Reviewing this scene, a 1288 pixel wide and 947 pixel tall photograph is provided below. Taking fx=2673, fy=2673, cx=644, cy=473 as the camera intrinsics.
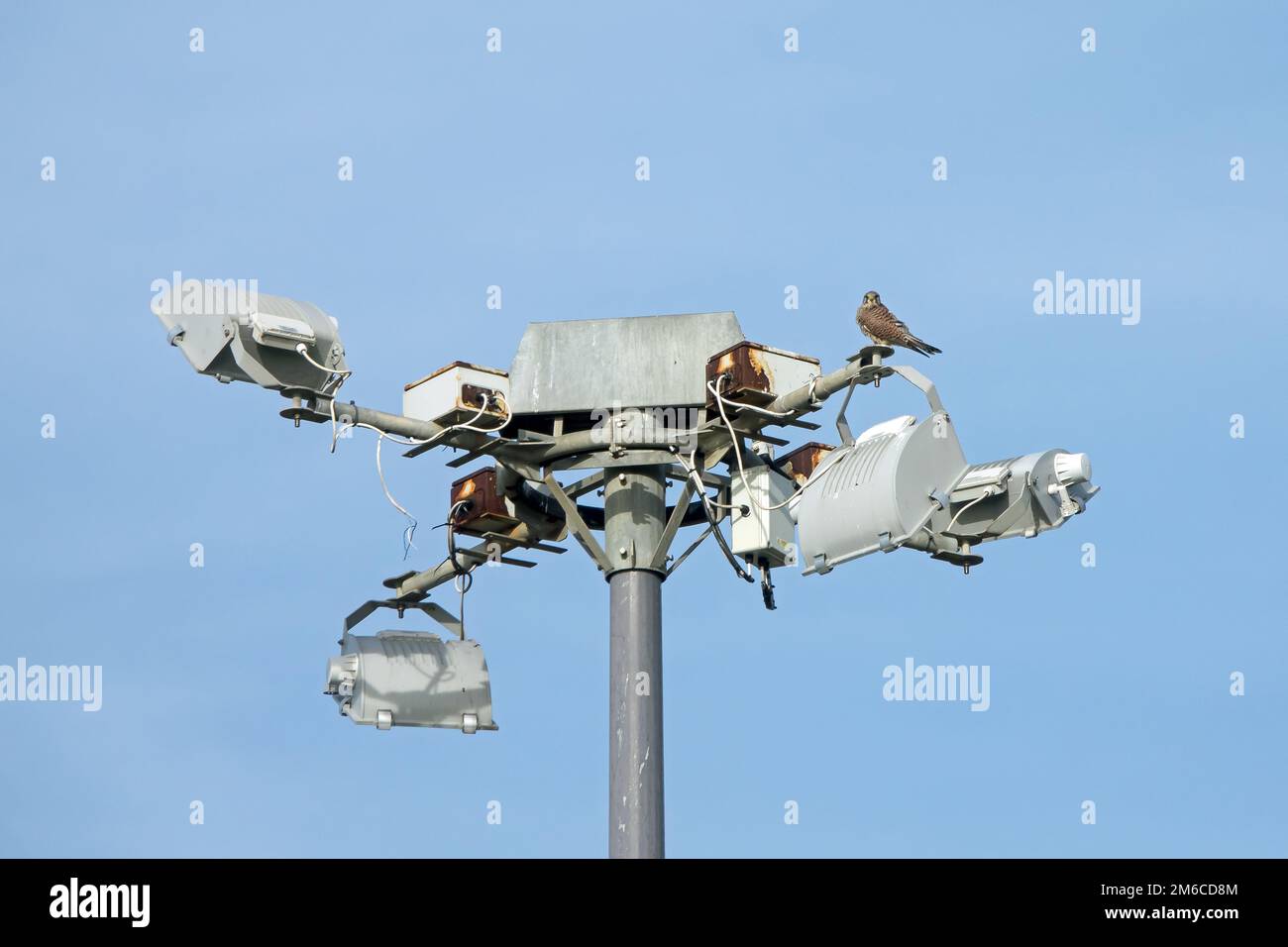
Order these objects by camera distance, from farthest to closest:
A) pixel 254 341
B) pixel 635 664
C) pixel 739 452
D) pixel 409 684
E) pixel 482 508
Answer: pixel 409 684, pixel 482 508, pixel 739 452, pixel 254 341, pixel 635 664

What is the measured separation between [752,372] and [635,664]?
9.07 feet

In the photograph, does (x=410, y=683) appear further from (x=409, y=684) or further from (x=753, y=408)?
(x=753, y=408)

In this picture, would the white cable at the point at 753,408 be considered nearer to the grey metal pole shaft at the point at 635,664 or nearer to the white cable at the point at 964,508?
the grey metal pole shaft at the point at 635,664

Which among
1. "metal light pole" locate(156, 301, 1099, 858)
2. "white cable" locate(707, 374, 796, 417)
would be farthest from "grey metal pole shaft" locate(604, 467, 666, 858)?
"white cable" locate(707, 374, 796, 417)

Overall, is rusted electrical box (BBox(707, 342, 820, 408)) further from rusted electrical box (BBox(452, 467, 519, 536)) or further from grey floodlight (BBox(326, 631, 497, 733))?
grey floodlight (BBox(326, 631, 497, 733))

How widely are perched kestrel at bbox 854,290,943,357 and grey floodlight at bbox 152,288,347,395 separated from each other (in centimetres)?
472

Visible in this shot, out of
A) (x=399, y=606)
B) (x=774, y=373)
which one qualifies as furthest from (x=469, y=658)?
(x=774, y=373)

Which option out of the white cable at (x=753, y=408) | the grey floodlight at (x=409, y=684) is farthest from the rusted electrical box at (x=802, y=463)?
the grey floodlight at (x=409, y=684)

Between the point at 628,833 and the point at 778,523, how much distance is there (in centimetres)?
354

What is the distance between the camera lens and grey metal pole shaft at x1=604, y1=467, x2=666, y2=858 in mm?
22859

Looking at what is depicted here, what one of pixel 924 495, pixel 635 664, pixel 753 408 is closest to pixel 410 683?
pixel 635 664

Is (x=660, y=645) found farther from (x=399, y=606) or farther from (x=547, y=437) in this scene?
(x=399, y=606)

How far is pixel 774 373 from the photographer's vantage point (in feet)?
78.0

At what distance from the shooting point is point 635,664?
2341 centimetres
